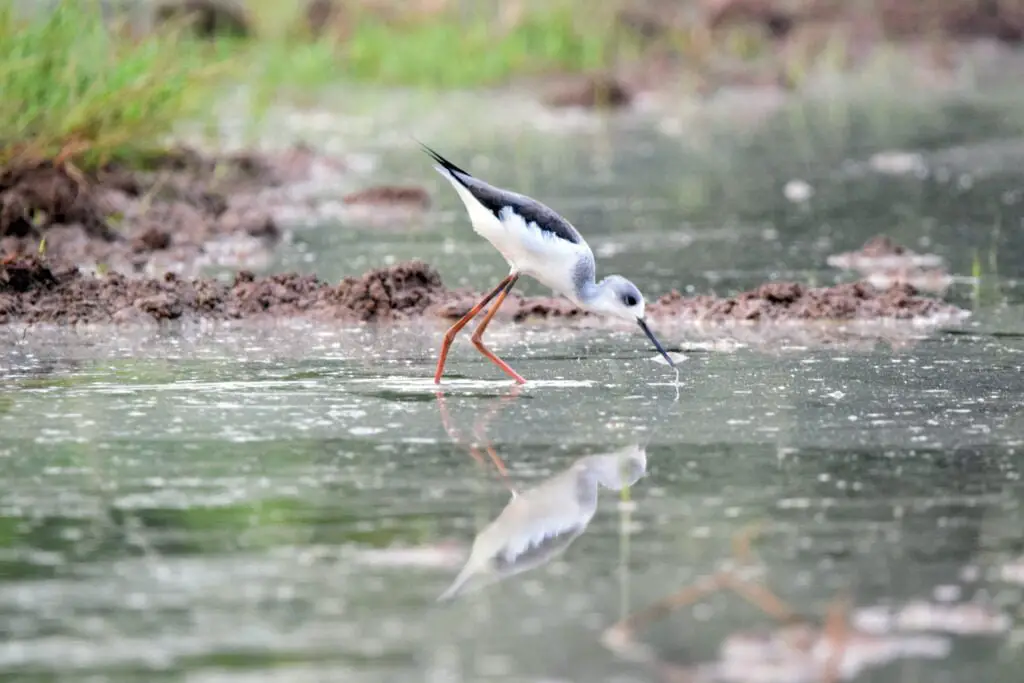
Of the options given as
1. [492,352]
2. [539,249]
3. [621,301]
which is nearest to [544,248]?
[539,249]

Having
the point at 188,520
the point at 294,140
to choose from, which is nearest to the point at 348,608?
the point at 188,520

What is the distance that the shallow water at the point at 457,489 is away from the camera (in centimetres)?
448

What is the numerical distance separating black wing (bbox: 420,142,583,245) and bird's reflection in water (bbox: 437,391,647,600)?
1.37 m

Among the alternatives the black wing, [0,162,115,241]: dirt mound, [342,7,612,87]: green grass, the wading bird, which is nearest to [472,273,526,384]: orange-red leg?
the wading bird

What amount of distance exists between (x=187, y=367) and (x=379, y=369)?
0.78 m

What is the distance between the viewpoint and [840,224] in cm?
1316

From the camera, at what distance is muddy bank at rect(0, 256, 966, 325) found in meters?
9.38

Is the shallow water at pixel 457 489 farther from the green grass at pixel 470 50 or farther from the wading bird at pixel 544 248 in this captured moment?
→ the green grass at pixel 470 50

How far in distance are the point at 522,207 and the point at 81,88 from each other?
14.9ft

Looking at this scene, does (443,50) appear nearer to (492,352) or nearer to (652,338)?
(492,352)

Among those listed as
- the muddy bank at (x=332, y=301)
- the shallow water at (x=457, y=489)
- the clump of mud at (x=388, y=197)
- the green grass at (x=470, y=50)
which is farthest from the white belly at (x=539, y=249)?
the green grass at (x=470, y=50)

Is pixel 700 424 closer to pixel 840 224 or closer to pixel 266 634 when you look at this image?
pixel 266 634

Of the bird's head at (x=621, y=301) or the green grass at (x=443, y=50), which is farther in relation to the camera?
the green grass at (x=443, y=50)

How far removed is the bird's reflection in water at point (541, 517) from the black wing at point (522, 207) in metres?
1.37
